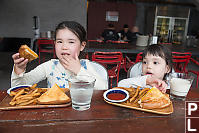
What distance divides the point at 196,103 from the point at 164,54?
61cm

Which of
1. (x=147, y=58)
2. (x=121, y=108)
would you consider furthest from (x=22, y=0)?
(x=121, y=108)

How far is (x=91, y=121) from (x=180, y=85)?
2.05 feet

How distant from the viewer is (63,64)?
1400 mm

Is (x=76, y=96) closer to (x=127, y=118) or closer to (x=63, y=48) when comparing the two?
(x=127, y=118)

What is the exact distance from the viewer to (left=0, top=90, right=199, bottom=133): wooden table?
0.72 m

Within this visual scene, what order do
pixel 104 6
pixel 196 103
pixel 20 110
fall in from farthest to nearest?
pixel 104 6, pixel 196 103, pixel 20 110

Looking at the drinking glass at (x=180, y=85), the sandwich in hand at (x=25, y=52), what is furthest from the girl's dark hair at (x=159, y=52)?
the sandwich in hand at (x=25, y=52)

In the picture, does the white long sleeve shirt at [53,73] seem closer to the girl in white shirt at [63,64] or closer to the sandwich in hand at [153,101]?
the girl in white shirt at [63,64]

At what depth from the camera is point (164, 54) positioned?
1544mm

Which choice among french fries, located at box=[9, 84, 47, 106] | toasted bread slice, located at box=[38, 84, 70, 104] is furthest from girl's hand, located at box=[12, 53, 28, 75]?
toasted bread slice, located at box=[38, 84, 70, 104]

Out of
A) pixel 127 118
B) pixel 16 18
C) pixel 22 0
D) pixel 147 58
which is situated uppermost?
pixel 22 0

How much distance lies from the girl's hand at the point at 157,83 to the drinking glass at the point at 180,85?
0.28 feet

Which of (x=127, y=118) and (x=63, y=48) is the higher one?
(x=63, y=48)

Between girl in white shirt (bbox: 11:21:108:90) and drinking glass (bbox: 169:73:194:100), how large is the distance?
0.53 meters
